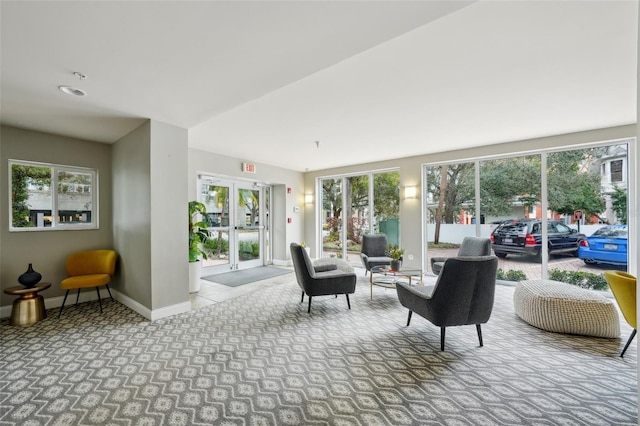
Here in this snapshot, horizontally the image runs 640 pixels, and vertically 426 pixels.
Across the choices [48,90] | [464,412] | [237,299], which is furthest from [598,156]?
[48,90]

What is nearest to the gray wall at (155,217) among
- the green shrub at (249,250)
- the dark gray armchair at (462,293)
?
the green shrub at (249,250)

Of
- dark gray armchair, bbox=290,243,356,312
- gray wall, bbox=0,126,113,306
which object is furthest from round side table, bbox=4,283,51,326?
dark gray armchair, bbox=290,243,356,312

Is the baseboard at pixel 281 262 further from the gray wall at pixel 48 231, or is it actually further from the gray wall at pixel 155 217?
the gray wall at pixel 48 231

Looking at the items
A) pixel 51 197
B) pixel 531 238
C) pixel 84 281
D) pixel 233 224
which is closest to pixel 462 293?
pixel 531 238

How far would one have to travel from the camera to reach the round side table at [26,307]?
3207 millimetres

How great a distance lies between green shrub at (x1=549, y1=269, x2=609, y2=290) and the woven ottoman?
179 centimetres

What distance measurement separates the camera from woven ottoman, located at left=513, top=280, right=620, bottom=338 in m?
2.80

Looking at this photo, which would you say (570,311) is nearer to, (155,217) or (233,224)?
(155,217)

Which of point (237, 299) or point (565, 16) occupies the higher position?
point (565, 16)

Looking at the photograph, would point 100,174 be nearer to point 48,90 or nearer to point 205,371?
point 48,90

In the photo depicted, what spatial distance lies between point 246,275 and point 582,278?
6348mm

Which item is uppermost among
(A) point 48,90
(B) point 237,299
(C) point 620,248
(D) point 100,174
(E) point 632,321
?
(A) point 48,90

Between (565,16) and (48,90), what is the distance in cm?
444

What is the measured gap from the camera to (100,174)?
431 cm
